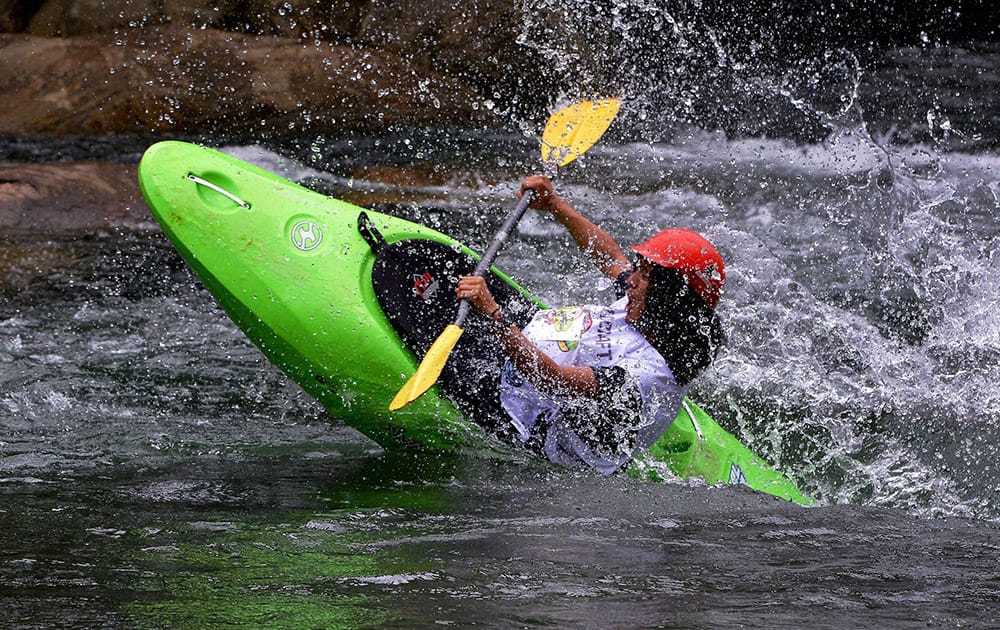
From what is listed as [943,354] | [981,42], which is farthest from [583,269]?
[981,42]

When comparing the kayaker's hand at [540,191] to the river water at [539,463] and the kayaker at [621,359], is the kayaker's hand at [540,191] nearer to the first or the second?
the kayaker at [621,359]

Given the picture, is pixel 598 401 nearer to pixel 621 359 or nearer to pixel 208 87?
pixel 621 359

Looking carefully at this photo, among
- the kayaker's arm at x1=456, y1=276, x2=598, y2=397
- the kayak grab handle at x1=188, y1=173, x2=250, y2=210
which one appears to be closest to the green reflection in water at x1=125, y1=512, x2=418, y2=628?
the kayaker's arm at x1=456, y1=276, x2=598, y2=397

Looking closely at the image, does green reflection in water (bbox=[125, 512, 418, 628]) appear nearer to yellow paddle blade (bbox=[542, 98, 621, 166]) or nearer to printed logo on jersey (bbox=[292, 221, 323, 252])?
printed logo on jersey (bbox=[292, 221, 323, 252])

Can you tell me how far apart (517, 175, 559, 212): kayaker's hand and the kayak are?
14.7 inches

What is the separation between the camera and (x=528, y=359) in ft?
12.0

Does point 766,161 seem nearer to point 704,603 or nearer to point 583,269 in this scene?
point 583,269

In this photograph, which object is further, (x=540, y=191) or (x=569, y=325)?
(x=540, y=191)

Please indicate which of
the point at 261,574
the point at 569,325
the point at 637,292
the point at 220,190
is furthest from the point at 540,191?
the point at 261,574

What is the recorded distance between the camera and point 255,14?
9609mm

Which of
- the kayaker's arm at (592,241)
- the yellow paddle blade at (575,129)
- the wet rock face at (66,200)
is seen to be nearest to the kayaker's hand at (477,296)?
the kayaker's arm at (592,241)

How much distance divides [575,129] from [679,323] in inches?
52.9

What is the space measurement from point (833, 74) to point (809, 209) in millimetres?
3650

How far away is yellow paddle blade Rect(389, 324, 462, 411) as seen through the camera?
3.64m
